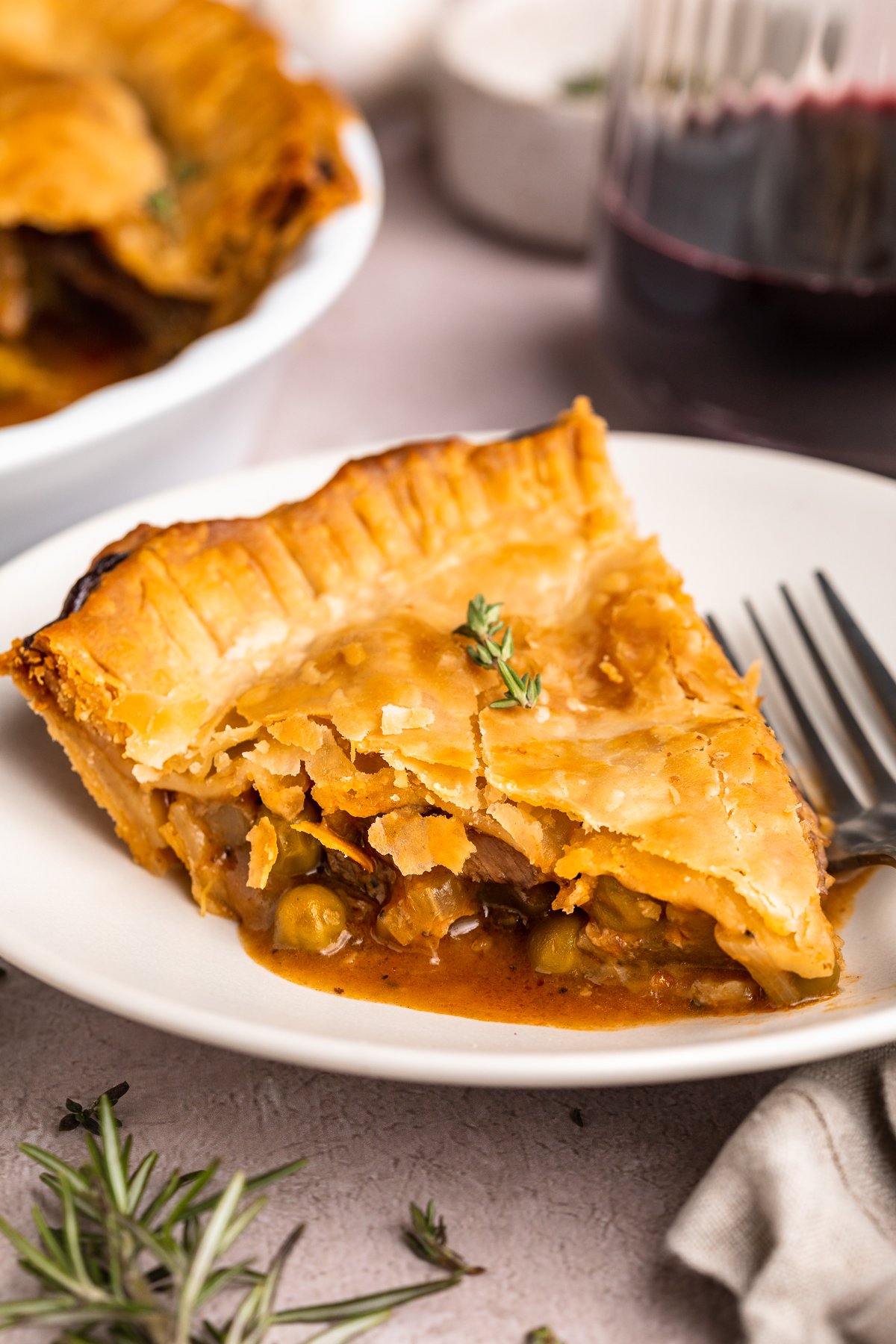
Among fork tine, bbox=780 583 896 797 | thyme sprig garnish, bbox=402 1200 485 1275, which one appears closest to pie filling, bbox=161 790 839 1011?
thyme sprig garnish, bbox=402 1200 485 1275

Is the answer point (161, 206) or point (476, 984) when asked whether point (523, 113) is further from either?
point (476, 984)

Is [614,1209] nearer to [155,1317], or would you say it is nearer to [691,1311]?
[691,1311]

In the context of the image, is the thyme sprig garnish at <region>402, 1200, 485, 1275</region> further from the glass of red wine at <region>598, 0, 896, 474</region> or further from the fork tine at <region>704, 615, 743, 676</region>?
the glass of red wine at <region>598, 0, 896, 474</region>

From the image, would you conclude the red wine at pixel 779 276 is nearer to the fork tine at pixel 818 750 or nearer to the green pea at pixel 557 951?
the fork tine at pixel 818 750

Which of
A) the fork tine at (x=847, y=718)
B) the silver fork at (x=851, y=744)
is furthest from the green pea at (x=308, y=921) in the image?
the fork tine at (x=847, y=718)

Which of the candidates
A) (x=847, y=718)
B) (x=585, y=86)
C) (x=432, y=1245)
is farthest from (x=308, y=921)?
(x=585, y=86)

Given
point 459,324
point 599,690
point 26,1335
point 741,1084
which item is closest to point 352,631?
point 599,690
